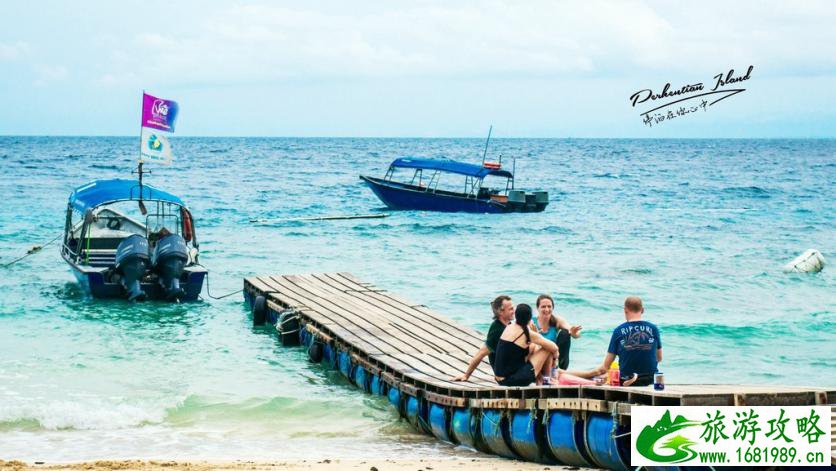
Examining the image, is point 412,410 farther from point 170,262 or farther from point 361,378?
point 170,262

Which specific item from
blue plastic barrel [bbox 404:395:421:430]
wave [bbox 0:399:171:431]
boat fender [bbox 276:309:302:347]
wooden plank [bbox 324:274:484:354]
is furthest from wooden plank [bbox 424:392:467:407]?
boat fender [bbox 276:309:302:347]

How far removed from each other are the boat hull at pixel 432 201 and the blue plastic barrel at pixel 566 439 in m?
35.9

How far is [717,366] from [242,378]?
7.91m

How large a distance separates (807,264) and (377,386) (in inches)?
703

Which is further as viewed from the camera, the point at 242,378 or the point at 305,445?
the point at 242,378

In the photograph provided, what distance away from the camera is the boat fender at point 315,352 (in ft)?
55.0

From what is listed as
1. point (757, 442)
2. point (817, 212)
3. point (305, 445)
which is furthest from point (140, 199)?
point (817, 212)

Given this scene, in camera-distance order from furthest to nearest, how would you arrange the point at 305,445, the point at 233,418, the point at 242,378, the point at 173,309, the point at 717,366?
1. the point at 173,309
2. the point at 717,366
3. the point at 242,378
4. the point at 233,418
5. the point at 305,445

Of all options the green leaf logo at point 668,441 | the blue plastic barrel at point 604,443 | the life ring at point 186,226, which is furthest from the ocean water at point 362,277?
the green leaf logo at point 668,441

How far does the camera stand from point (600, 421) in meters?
9.59

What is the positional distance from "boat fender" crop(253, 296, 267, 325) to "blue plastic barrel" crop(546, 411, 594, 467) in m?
10.8

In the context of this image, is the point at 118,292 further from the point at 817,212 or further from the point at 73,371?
the point at 817,212

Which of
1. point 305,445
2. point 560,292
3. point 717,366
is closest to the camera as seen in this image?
point 305,445

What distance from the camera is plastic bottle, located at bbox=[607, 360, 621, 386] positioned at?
10.1 meters
